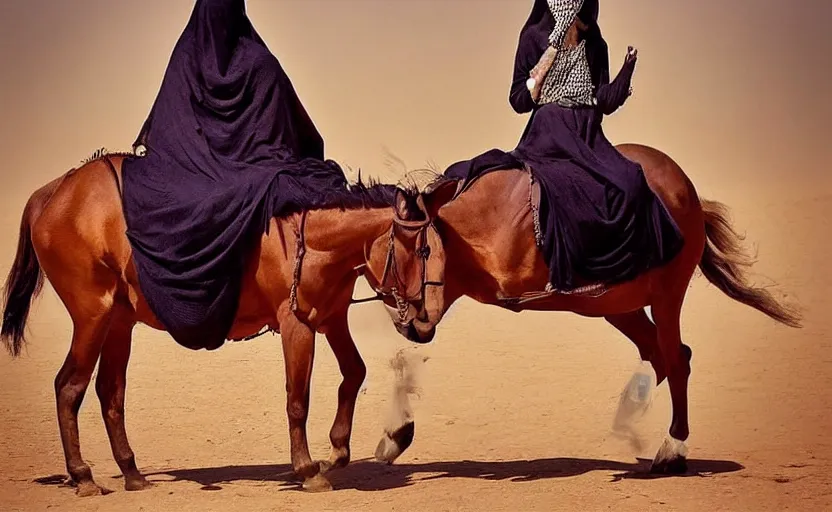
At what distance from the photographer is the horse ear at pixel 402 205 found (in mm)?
6547

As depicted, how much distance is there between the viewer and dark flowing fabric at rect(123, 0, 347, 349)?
6.77 meters

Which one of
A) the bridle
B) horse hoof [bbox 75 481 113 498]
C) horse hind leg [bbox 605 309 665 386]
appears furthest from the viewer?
horse hind leg [bbox 605 309 665 386]

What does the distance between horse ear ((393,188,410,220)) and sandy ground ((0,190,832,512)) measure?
1518 millimetres

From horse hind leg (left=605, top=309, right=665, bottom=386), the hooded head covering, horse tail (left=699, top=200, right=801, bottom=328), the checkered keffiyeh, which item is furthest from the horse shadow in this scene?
the hooded head covering

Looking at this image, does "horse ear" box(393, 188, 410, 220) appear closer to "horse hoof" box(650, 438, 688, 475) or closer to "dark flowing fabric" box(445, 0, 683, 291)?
"dark flowing fabric" box(445, 0, 683, 291)

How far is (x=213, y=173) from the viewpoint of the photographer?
697 centimetres

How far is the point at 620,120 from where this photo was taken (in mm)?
20203

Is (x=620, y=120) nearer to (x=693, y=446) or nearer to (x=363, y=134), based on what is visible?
(x=363, y=134)

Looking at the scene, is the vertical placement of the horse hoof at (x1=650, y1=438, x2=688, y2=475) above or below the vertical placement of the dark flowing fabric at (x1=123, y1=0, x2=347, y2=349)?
below

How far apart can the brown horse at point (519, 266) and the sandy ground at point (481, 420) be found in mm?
686

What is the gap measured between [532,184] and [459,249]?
1.84 feet

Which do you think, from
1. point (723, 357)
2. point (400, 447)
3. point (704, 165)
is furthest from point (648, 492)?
point (704, 165)

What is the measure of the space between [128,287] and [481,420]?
3287 millimetres

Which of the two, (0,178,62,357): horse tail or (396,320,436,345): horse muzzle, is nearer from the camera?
(396,320,436,345): horse muzzle
